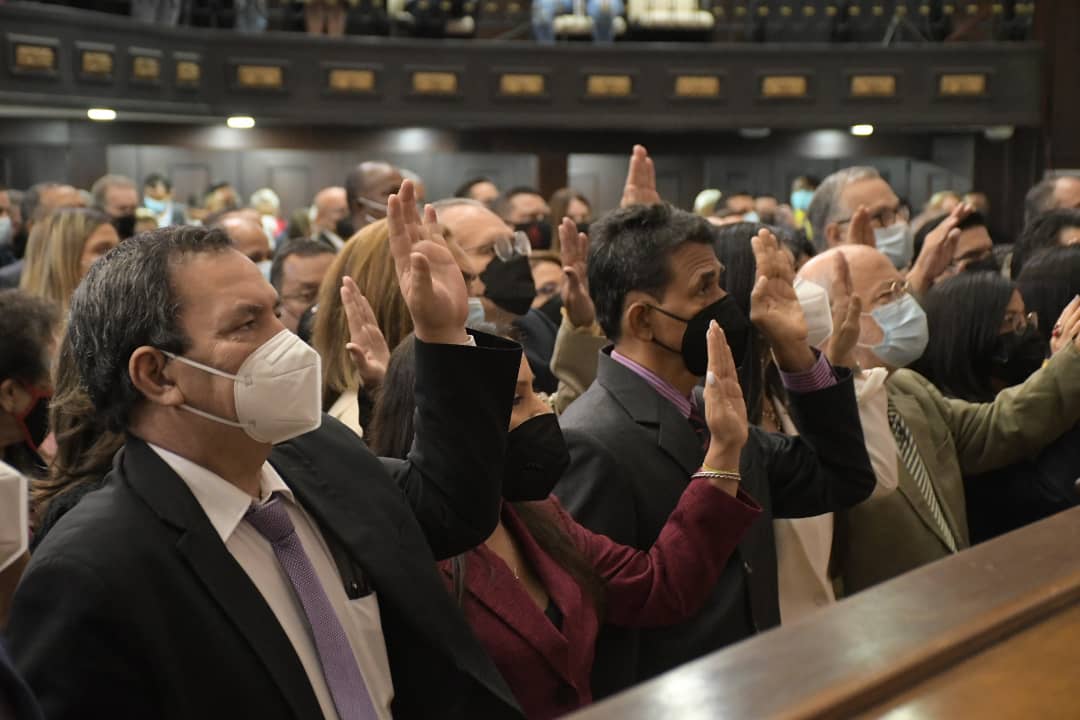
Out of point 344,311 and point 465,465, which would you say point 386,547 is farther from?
point 344,311

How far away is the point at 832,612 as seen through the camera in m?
1.23

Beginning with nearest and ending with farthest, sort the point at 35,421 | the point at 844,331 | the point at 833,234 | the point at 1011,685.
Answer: the point at 1011,685 → the point at 35,421 → the point at 844,331 → the point at 833,234

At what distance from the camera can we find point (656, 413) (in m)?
3.11

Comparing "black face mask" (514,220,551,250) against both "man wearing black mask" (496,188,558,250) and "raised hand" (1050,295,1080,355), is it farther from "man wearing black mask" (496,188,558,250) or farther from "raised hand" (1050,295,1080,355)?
"raised hand" (1050,295,1080,355)

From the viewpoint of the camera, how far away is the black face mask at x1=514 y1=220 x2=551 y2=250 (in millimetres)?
7469

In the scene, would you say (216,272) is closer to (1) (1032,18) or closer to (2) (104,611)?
(2) (104,611)

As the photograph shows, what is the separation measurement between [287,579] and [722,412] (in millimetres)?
1015

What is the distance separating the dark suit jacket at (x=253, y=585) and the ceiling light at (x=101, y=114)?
1032 cm

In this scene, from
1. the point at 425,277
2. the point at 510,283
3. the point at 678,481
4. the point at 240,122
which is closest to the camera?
the point at 425,277

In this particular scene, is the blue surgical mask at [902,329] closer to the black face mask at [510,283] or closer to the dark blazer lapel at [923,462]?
the dark blazer lapel at [923,462]

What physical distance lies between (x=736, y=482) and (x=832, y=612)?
1.57 metres

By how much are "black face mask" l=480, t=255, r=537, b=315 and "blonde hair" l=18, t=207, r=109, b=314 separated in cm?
166

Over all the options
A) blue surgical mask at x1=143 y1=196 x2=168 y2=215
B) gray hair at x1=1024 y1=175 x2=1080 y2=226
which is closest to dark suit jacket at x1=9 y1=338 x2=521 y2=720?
gray hair at x1=1024 y1=175 x2=1080 y2=226

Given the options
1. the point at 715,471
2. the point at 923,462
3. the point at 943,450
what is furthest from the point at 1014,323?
the point at 715,471
